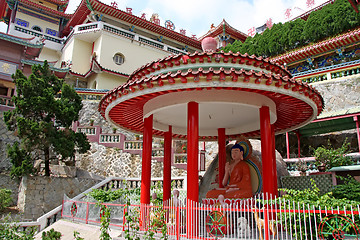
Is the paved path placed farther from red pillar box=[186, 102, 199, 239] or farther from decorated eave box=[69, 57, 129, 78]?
decorated eave box=[69, 57, 129, 78]

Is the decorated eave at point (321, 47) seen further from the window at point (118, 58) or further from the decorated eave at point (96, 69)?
the window at point (118, 58)

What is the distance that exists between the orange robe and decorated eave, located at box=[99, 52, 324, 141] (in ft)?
7.23

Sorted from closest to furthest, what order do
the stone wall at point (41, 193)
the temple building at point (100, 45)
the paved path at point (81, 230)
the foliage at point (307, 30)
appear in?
the paved path at point (81, 230), the stone wall at point (41, 193), the temple building at point (100, 45), the foliage at point (307, 30)

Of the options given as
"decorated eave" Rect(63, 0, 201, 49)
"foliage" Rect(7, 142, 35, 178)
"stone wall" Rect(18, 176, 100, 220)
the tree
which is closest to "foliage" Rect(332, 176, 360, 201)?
"stone wall" Rect(18, 176, 100, 220)

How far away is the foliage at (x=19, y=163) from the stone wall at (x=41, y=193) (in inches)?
16.7

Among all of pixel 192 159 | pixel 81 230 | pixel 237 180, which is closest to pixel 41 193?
pixel 81 230

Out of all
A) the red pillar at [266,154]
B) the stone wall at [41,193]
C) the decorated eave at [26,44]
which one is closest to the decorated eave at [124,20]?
the decorated eave at [26,44]

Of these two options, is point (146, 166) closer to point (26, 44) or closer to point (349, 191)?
point (349, 191)

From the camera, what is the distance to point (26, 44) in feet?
77.2

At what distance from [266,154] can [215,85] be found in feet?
7.80

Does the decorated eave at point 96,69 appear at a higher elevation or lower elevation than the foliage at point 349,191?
higher

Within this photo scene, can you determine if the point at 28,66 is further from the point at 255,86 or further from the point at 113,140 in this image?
the point at 255,86

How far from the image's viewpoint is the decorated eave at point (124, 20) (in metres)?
32.8

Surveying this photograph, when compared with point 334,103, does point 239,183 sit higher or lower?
lower
